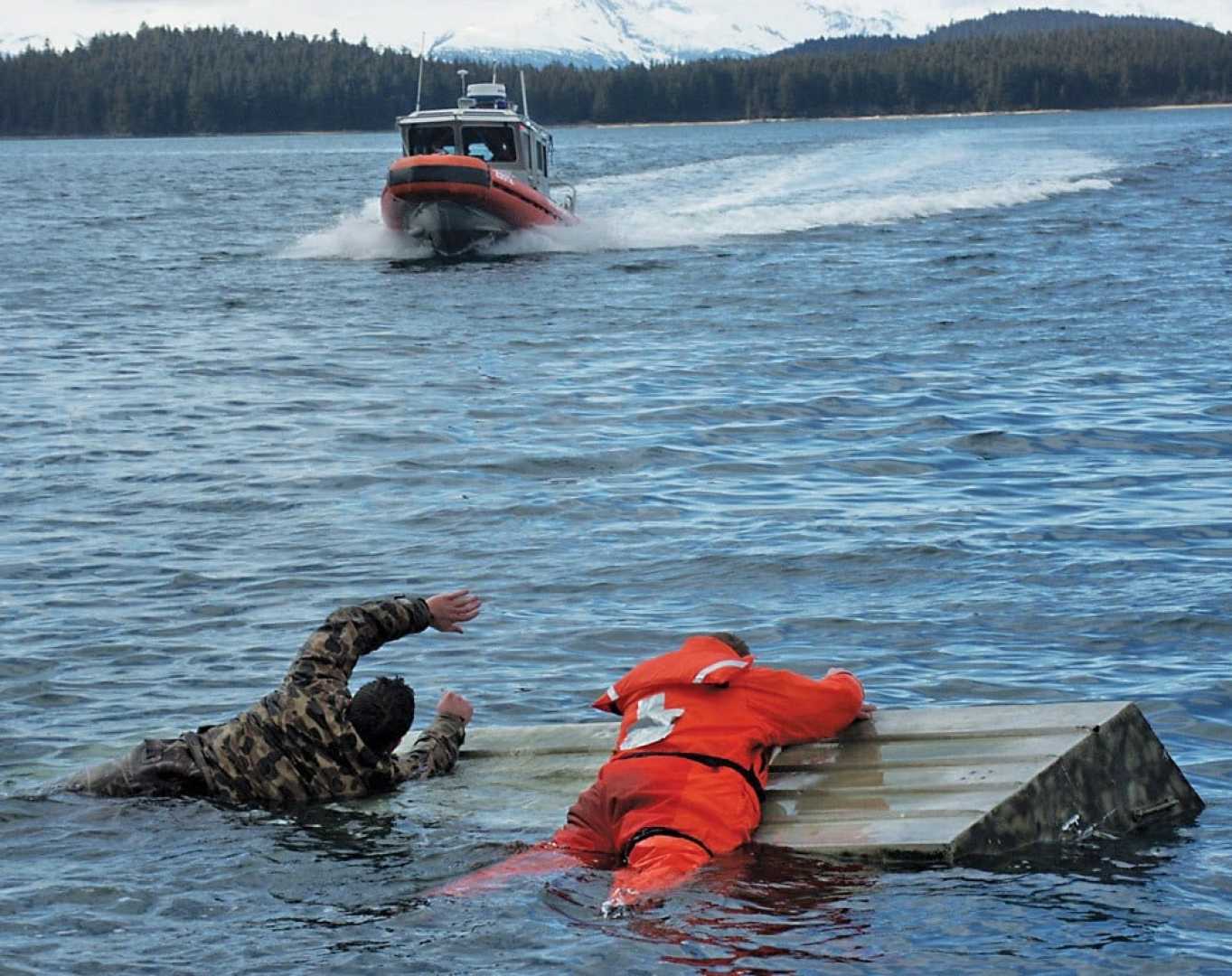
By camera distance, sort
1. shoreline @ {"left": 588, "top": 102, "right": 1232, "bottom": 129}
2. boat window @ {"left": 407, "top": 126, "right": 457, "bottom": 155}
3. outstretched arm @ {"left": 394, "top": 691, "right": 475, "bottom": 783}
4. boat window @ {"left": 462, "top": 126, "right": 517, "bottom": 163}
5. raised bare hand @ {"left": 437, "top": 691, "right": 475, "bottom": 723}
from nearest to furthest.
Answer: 1. outstretched arm @ {"left": 394, "top": 691, "right": 475, "bottom": 783}
2. raised bare hand @ {"left": 437, "top": 691, "right": 475, "bottom": 723}
3. boat window @ {"left": 407, "top": 126, "right": 457, "bottom": 155}
4. boat window @ {"left": 462, "top": 126, "right": 517, "bottom": 163}
5. shoreline @ {"left": 588, "top": 102, "right": 1232, "bottom": 129}

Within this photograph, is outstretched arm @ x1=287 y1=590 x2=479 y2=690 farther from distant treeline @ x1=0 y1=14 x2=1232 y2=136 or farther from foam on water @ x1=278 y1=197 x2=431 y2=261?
distant treeline @ x1=0 y1=14 x2=1232 y2=136

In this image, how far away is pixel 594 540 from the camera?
11.9 m

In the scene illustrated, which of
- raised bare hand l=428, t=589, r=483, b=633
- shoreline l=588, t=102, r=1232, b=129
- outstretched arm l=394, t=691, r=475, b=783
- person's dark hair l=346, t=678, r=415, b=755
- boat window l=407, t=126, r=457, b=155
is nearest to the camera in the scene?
person's dark hair l=346, t=678, r=415, b=755

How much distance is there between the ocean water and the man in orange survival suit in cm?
12

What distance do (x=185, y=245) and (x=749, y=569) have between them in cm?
2583

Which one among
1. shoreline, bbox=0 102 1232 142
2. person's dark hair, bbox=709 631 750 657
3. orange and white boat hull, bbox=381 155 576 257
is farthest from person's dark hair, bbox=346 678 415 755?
shoreline, bbox=0 102 1232 142

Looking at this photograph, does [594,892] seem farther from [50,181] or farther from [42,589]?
[50,181]

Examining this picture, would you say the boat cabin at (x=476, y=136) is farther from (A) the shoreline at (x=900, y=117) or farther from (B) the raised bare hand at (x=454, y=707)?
(A) the shoreline at (x=900, y=117)

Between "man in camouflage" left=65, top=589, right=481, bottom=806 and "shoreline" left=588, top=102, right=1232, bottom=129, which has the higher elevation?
"shoreline" left=588, top=102, right=1232, bottom=129

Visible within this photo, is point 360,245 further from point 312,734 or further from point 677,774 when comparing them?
point 677,774

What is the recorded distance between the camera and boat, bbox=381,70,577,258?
3045cm

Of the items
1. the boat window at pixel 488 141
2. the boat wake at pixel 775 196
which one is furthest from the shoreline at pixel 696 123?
the boat window at pixel 488 141

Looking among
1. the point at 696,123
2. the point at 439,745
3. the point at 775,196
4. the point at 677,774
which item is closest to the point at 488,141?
the point at 775,196

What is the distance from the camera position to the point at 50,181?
2512 inches
